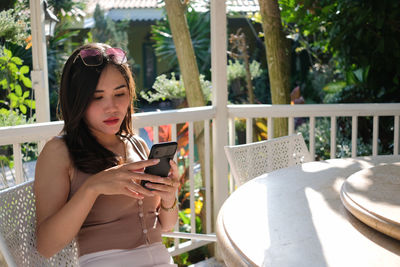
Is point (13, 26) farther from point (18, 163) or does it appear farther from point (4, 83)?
point (18, 163)

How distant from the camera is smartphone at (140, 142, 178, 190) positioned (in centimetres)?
126

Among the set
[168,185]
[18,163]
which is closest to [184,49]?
[18,163]

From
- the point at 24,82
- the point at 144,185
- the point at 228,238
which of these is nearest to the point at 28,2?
the point at 24,82

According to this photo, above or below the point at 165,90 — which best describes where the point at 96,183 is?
below

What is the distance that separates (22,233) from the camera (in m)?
1.22

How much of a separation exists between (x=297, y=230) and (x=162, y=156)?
43cm

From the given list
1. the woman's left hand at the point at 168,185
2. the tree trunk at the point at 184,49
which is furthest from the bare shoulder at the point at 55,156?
the tree trunk at the point at 184,49

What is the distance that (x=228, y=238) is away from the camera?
3.44ft

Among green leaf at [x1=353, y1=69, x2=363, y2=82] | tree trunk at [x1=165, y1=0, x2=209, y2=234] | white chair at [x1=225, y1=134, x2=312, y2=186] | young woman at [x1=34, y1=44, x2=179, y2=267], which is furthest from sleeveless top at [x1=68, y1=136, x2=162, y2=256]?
green leaf at [x1=353, y1=69, x2=363, y2=82]

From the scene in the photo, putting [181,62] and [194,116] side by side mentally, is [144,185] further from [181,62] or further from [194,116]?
[181,62]

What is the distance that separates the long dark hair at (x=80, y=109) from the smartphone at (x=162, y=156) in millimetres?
194

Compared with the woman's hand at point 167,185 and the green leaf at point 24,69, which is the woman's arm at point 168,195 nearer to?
the woman's hand at point 167,185

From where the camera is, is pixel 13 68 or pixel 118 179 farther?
pixel 13 68

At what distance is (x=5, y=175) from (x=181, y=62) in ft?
5.40
